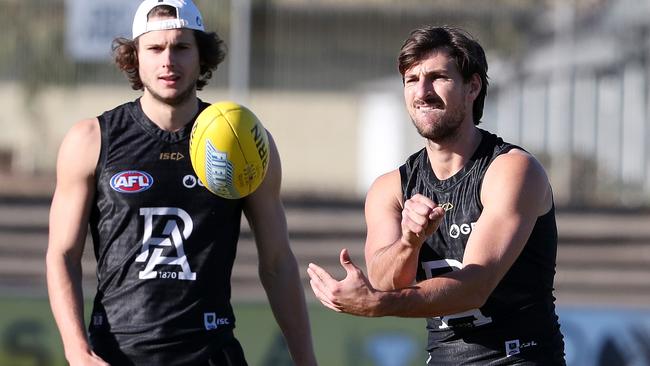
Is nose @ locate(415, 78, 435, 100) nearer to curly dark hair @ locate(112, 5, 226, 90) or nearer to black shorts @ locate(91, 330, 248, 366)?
curly dark hair @ locate(112, 5, 226, 90)

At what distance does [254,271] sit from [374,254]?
5.93 metres

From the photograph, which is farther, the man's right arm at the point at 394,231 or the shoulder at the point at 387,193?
the shoulder at the point at 387,193

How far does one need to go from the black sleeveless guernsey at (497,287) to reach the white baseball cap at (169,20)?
140 cm

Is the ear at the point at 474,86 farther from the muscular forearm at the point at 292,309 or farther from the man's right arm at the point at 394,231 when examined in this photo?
the muscular forearm at the point at 292,309

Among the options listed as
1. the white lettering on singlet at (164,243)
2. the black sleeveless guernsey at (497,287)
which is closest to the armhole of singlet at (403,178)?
the black sleeveless guernsey at (497,287)

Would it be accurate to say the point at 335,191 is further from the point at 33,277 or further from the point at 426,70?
the point at 426,70

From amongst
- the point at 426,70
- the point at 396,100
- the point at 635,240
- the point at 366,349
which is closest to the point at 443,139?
the point at 426,70

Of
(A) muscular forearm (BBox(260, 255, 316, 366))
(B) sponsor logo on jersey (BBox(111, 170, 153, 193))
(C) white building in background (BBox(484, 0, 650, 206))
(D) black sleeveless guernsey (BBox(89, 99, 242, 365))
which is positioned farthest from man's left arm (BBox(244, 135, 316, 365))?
(C) white building in background (BBox(484, 0, 650, 206))

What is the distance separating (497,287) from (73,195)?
6.18 ft

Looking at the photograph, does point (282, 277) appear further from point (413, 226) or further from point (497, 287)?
point (413, 226)

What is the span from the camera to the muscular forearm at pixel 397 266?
455cm

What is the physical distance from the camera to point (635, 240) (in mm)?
11203

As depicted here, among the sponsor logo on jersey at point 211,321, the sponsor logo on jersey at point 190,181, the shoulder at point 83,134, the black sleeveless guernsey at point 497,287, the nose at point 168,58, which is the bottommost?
the sponsor logo on jersey at point 211,321

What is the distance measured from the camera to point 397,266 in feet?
15.1
